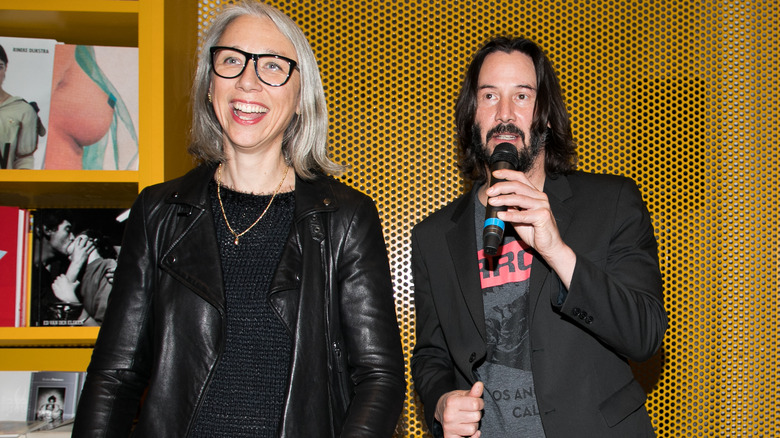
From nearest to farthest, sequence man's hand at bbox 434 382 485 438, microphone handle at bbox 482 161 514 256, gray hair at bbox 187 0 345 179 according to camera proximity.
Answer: microphone handle at bbox 482 161 514 256 → man's hand at bbox 434 382 485 438 → gray hair at bbox 187 0 345 179

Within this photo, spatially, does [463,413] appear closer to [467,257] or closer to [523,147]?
[467,257]

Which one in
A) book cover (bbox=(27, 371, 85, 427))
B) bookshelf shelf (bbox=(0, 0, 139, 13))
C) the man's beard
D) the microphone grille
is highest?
bookshelf shelf (bbox=(0, 0, 139, 13))

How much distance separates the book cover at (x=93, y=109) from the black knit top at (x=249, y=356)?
73 centimetres

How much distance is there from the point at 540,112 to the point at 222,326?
1.19 meters

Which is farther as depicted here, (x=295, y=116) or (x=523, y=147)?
(x=523, y=147)

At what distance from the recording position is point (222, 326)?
1.57 metres

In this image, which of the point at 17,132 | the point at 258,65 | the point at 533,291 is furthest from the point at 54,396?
the point at 533,291

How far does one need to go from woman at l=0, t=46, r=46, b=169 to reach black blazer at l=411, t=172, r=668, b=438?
1.35m

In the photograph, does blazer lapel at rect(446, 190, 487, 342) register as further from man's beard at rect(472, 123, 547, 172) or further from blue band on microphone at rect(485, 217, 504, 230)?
blue band on microphone at rect(485, 217, 504, 230)

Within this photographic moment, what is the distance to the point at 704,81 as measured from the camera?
270cm

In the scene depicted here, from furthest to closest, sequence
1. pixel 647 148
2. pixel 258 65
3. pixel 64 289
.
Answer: pixel 647 148, pixel 64 289, pixel 258 65

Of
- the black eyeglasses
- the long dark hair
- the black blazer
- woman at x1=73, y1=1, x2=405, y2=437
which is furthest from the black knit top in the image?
the long dark hair

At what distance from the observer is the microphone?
1.46 metres

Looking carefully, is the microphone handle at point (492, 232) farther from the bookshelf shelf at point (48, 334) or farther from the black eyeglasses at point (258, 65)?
the bookshelf shelf at point (48, 334)
